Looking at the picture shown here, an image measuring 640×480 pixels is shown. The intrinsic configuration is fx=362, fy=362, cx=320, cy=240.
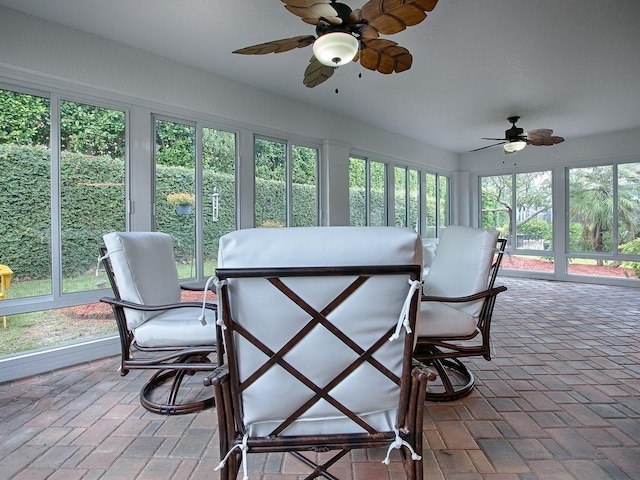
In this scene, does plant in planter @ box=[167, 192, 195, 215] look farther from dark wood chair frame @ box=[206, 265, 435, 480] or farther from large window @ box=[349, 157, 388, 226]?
dark wood chair frame @ box=[206, 265, 435, 480]

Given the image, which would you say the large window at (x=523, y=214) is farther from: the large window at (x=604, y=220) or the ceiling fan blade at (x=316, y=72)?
the ceiling fan blade at (x=316, y=72)

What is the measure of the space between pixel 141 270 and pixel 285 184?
2.91 metres

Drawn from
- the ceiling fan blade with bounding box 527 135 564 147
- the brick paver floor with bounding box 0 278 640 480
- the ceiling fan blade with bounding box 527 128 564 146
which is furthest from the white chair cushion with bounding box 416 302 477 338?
the ceiling fan blade with bounding box 527 135 564 147

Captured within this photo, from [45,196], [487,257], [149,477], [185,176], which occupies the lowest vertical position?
[149,477]

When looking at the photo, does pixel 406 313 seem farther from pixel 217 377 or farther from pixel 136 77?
pixel 136 77

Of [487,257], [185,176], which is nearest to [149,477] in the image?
[487,257]

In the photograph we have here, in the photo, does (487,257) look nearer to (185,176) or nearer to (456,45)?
(456,45)

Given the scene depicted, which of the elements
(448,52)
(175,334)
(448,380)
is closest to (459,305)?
(448,380)

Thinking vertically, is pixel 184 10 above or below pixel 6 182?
above

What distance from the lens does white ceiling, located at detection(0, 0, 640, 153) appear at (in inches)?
108

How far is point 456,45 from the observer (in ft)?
10.9

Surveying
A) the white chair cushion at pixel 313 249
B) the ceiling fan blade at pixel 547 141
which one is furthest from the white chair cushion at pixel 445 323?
the ceiling fan blade at pixel 547 141

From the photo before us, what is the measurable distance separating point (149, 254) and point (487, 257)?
2115 millimetres

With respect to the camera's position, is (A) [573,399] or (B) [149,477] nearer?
(B) [149,477]
